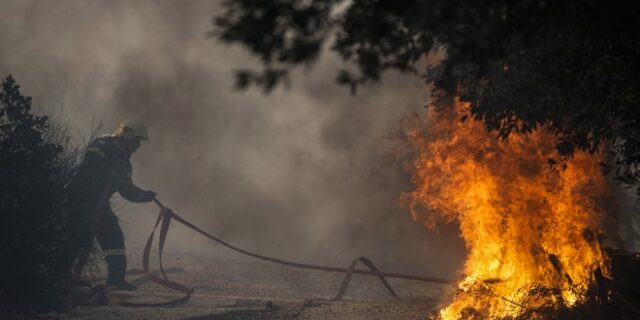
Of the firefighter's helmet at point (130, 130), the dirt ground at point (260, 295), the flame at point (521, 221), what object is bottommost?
the dirt ground at point (260, 295)

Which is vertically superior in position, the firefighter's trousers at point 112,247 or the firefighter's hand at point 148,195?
the firefighter's hand at point 148,195

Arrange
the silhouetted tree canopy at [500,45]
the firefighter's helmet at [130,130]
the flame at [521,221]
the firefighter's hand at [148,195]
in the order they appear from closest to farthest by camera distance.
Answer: the silhouetted tree canopy at [500,45] → the flame at [521,221] → the firefighter's hand at [148,195] → the firefighter's helmet at [130,130]

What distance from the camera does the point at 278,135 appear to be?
656 inches

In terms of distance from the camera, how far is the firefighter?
27.5 ft

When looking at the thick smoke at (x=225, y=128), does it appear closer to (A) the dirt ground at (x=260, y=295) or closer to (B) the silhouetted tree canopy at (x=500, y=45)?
(A) the dirt ground at (x=260, y=295)

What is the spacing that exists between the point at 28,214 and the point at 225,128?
11351mm

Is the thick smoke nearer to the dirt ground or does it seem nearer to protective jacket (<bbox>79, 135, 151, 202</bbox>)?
the dirt ground

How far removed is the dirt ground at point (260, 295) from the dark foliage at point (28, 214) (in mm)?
522

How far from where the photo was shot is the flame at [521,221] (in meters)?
6.23

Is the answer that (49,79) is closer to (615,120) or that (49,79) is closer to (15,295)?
(15,295)

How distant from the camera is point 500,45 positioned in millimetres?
2988

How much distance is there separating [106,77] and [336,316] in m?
14.7

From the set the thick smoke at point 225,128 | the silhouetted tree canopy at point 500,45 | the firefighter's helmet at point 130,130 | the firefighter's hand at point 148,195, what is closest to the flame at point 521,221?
the silhouetted tree canopy at point 500,45

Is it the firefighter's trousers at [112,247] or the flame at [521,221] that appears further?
the firefighter's trousers at [112,247]
